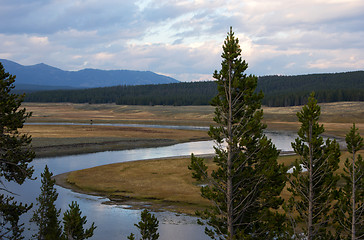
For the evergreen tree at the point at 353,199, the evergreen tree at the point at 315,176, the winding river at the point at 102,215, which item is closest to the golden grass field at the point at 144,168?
the winding river at the point at 102,215

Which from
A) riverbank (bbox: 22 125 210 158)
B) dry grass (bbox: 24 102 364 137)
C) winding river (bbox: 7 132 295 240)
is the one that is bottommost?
winding river (bbox: 7 132 295 240)

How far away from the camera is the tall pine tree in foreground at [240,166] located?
17.2 metres

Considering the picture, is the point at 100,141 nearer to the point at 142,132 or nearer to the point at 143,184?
the point at 142,132

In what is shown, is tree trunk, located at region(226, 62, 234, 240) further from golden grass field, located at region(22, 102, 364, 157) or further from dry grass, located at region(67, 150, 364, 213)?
golden grass field, located at region(22, 102, 364, 157)

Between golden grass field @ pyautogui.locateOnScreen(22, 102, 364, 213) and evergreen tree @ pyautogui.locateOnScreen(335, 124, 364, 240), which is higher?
evergreen tree @ pyautogui.locateOnScreen(335, 124, 364, 240)

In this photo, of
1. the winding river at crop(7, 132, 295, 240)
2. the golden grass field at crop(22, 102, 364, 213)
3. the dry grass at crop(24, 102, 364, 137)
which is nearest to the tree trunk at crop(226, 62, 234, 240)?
the winding river at crop(7, 132, 295, 240)

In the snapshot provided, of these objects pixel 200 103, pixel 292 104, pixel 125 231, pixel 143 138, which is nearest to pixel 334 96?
pixel 292 104

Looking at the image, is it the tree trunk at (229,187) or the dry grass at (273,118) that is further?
the dry grass at (273,118)

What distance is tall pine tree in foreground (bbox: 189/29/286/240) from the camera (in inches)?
679

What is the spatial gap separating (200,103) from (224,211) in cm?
17914

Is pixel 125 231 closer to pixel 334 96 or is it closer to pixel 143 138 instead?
pixel 143 138

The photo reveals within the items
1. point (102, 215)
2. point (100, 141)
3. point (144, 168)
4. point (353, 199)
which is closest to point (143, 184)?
point (144, 168)

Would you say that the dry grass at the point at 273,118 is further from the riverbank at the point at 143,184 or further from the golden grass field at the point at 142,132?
the riverbank at the point at 143,184

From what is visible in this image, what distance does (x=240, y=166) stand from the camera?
17250mm
